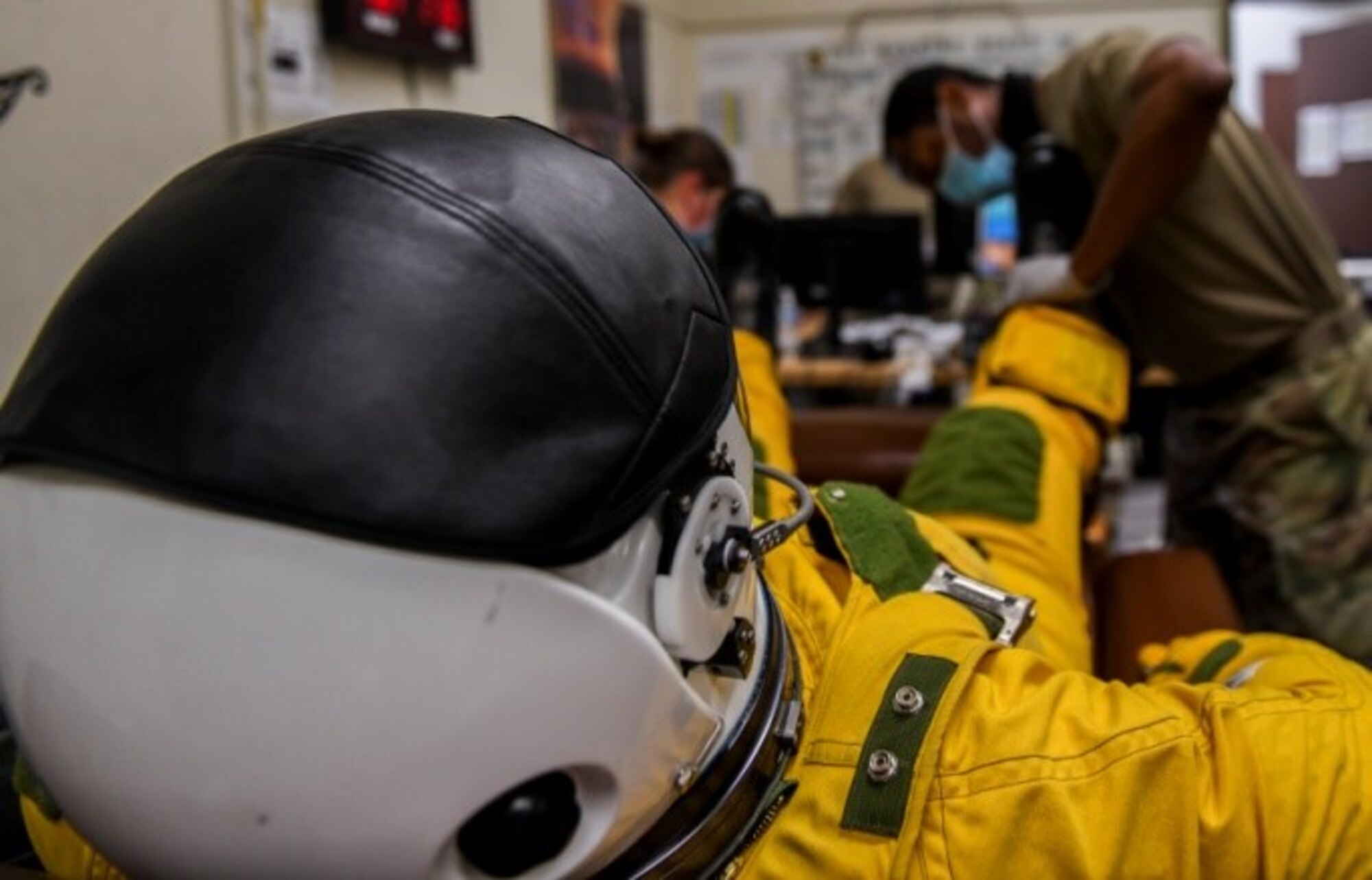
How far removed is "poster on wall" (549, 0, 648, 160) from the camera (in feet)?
9.88

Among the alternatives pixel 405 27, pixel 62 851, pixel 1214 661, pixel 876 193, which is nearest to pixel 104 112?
pixel 405 27

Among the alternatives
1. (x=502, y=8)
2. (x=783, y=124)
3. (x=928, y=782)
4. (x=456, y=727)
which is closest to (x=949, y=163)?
(x=502, y=8)

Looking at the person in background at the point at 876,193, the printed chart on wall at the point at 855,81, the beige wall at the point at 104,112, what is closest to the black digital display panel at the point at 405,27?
the beige wall at the point at 104,112

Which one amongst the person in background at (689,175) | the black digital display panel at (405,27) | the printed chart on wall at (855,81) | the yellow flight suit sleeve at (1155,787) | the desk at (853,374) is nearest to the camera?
the yellow flight suit sleeve at (1155,787)

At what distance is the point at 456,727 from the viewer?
505 mm

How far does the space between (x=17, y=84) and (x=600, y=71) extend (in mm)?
2088

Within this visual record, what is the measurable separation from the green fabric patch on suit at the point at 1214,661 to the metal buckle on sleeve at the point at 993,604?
0.50 feet

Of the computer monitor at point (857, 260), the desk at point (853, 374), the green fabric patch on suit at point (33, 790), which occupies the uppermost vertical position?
the green fabric patch on suit at point (33, 790)

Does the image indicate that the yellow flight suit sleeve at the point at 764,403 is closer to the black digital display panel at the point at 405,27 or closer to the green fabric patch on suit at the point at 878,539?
the green fabric patch on suit at the point at 878,539

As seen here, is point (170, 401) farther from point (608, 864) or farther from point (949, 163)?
point (949, 163)

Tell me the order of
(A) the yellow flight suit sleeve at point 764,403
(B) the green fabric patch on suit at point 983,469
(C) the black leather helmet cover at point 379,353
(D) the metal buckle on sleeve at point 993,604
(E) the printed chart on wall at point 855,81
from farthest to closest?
(E) the printed chart on wall at point 855,81
(A) the yellow flight suit sleeve at point 764,403
(B) the green fabric patch on suit at point 983,469
(D) the metal buckle on sleeve at point 993,604
(C) the black leather helmet cover at point 379,353

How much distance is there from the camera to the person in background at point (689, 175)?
7.23 feet

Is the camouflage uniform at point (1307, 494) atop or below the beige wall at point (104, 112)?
below

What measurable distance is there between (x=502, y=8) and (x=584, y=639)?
2.36 meters
